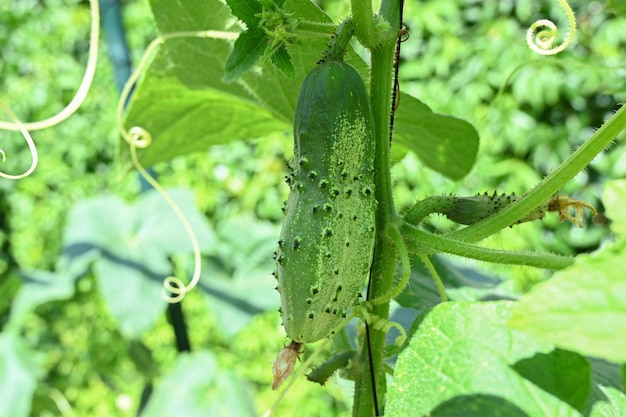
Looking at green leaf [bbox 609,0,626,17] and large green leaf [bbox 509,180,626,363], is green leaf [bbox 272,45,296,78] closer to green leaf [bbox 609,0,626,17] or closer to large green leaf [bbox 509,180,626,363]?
large green leaf [bbox 509,180,626,363]

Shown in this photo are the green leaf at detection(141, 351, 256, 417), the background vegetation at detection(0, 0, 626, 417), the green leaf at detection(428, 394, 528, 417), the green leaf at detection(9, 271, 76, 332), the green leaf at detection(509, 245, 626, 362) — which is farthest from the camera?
the green leaf at detection(9, 271, 76, 332)

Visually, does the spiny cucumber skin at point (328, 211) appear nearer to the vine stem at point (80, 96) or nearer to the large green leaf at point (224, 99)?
the large green leaf at point (224, 99)

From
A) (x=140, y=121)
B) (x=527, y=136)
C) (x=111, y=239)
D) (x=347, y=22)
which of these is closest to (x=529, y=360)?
(x=347, y=22)

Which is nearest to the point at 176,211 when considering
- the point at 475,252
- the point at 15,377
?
the point at 475,252

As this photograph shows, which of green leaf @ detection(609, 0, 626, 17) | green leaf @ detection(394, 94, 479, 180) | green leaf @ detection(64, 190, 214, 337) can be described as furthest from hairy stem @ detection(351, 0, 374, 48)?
green leaf @ detection(64, 190, 214, 337)

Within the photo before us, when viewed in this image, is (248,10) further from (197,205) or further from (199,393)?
(197,205)

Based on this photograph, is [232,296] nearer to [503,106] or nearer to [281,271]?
[503,106]
